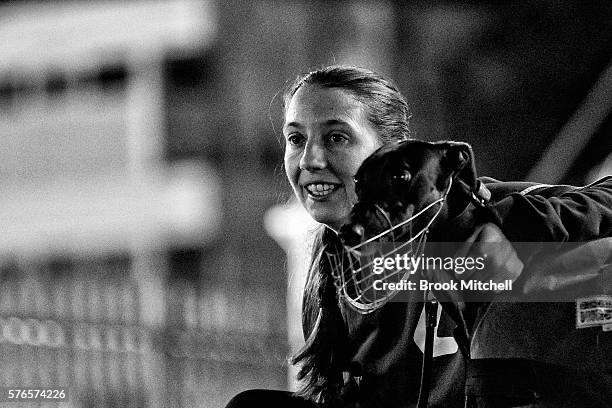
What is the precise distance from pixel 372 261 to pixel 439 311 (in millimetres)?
174

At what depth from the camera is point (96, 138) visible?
29.3 feet

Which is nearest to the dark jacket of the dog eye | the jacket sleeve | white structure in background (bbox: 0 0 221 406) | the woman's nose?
the jacket sleeve

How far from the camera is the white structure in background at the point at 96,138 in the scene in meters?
8.48

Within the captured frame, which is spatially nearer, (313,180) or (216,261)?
(313,180)

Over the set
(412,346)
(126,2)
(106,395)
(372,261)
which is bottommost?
(106,395)

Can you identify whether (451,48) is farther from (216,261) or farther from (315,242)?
(315,242)

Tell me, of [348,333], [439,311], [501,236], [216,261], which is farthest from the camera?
[216,261]

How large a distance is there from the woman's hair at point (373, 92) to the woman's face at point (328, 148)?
1 centimetres

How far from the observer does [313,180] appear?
5.34 ft

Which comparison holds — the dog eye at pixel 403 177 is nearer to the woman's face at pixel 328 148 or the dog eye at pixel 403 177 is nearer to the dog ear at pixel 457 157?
the dog ear at pixel 457 157

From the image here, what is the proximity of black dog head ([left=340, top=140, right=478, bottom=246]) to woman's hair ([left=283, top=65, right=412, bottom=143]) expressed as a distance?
0.33m

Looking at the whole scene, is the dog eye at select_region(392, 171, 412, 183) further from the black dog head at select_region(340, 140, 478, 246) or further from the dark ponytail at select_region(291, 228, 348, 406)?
the dark ponytail at select_region(291, 228, 348, 406)

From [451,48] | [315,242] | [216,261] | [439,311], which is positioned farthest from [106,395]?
[216,261]

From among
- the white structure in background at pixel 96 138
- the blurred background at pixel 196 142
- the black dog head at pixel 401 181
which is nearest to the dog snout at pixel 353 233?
the black dog head at pixel 401 181
